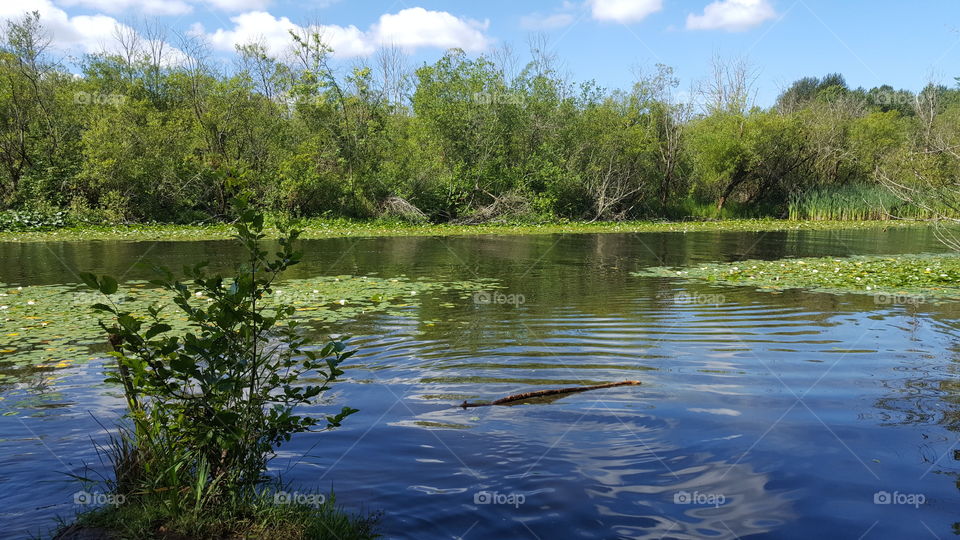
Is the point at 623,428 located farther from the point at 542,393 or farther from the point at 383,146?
the point at 383,146

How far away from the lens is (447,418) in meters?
5.59

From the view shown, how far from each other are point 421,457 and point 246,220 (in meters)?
2.15

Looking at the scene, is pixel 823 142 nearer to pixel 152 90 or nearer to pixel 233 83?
pixel 233 83

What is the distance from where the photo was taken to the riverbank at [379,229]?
24859 mm

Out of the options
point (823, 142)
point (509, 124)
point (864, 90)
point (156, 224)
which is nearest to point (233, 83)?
point (156, 224)
